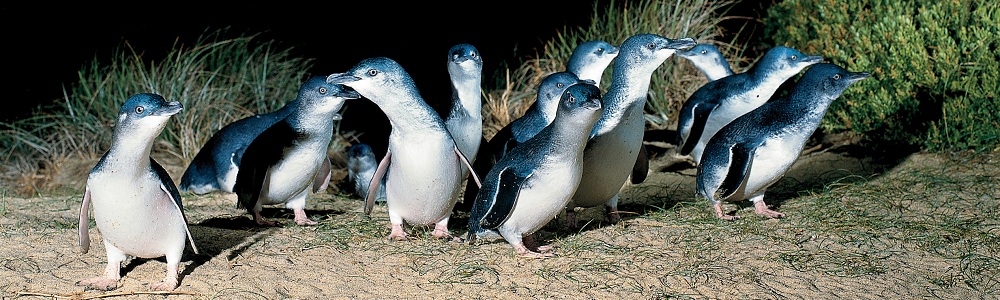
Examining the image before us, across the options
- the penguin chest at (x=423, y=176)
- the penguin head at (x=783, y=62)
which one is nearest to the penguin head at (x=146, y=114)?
the penguin chest at (x=423, y=176)

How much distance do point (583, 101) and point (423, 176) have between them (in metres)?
0.85

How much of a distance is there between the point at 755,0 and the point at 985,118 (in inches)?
143

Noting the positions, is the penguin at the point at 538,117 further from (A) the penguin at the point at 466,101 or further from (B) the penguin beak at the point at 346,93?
(B) the penguin beak at the point at 346,93

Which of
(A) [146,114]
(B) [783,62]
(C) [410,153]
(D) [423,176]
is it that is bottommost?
(B) [783,62]

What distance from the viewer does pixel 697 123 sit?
22.1 ft

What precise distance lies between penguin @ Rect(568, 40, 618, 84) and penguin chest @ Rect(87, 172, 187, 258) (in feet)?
9.67

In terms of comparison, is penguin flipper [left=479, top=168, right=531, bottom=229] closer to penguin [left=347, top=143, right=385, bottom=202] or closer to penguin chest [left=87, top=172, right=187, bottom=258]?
penguin chest [left=87, top=172, right=187, bottom=258]

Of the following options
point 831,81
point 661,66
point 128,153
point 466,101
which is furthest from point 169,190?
point 661,66

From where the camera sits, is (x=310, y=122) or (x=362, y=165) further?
(x=362, y=165)

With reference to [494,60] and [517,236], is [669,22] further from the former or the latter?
[517,236]

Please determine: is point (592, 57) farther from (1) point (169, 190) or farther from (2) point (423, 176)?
(1) point (169, 190)

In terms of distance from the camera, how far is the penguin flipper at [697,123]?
21.9 ft

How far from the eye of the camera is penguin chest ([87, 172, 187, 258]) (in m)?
3.81

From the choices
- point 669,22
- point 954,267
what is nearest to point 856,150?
point 669,22
